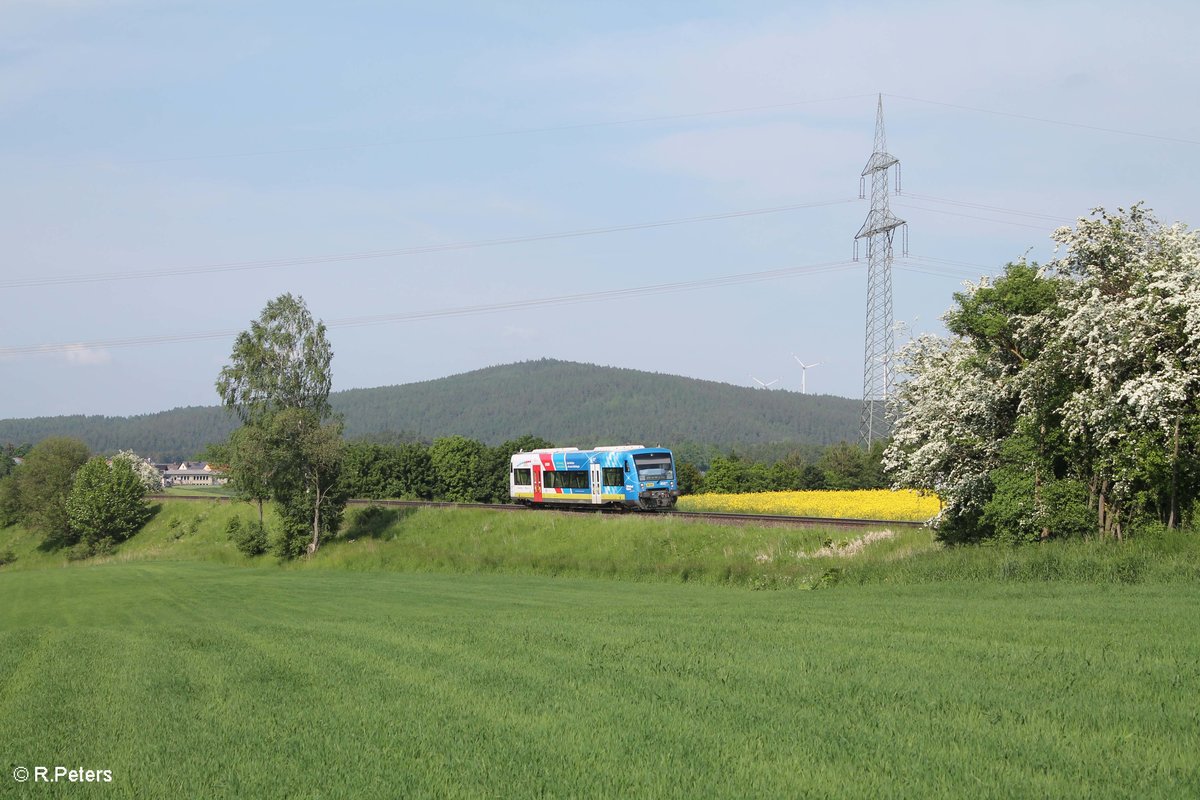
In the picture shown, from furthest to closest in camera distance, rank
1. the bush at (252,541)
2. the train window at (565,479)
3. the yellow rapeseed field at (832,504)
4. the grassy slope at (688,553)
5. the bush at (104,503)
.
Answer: the bush at (104,503) → the bush at (252,541) → the train window at (565,479) → the yellow rapeseed field at (832,504) → the grassy slope at (688,553)

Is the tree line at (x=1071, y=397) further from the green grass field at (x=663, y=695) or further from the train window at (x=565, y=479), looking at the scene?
the train window at (x=565, y=479)

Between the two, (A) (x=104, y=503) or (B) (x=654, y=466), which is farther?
(A) (x=104, y=503)

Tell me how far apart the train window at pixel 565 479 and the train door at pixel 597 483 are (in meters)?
0.81

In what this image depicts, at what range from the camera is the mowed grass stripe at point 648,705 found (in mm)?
6594

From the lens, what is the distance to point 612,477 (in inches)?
2073

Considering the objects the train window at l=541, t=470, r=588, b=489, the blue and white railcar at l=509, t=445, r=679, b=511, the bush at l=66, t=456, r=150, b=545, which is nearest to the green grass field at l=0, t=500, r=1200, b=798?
the blue and white railcar at l=509, t=445, r=679, b=511

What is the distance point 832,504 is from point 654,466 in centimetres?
987

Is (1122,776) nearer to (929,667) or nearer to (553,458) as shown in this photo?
(929,667)

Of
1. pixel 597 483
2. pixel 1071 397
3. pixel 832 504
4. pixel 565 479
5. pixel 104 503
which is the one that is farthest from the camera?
pixel 104 503

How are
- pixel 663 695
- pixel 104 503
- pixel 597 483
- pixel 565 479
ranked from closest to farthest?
pixel 663 695 → pixel 597 483 → pixel 565 479 → pixel 104 503

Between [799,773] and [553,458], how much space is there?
170 feet

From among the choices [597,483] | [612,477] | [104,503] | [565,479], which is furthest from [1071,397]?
[104,503]

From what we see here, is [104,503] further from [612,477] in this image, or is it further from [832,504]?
[832,504]

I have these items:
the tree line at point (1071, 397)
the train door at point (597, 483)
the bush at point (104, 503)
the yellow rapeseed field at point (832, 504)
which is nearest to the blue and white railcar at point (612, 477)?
the train door at point (597, 483)
